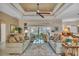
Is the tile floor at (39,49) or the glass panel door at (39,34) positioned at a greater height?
the glass panel door at (39,34)

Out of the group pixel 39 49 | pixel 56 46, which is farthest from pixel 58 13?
pixel 39 49

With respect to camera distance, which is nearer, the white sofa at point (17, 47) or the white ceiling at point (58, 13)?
the white ceiling at point (58, 13)

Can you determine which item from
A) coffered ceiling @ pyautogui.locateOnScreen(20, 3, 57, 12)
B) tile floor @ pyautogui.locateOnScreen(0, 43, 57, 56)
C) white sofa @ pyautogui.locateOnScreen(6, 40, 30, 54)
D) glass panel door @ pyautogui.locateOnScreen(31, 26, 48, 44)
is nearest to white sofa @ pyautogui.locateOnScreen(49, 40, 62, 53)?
tile floor @ pyautogui.locateOnScreen(0, 43, 57, 56)

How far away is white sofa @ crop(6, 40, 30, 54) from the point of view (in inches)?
125

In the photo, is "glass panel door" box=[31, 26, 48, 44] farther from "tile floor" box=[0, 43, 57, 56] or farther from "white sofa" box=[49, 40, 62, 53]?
"white sofa" box=[49, 40, 62, 53]

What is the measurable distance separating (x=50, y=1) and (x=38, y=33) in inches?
37.7

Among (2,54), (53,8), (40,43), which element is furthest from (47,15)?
(2,54)

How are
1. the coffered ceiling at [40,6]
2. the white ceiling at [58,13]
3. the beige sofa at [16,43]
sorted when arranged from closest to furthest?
the coffered ceiling at [40,6] < the white ceiling at [58,13] < the beige sofa at [16,43]

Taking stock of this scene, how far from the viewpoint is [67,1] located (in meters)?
2.58

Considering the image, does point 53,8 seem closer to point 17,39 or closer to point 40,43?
point 40,43

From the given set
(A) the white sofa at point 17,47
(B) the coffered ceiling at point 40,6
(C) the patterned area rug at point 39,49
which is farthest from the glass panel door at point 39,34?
(B) the coffered ceiling at point 40,6

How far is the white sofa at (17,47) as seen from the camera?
10.5 ft

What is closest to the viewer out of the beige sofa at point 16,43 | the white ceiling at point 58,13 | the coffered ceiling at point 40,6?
the coffered ceiling at point 40,6

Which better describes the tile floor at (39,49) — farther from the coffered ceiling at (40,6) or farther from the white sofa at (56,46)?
the coffered ceiling at (40,6)
